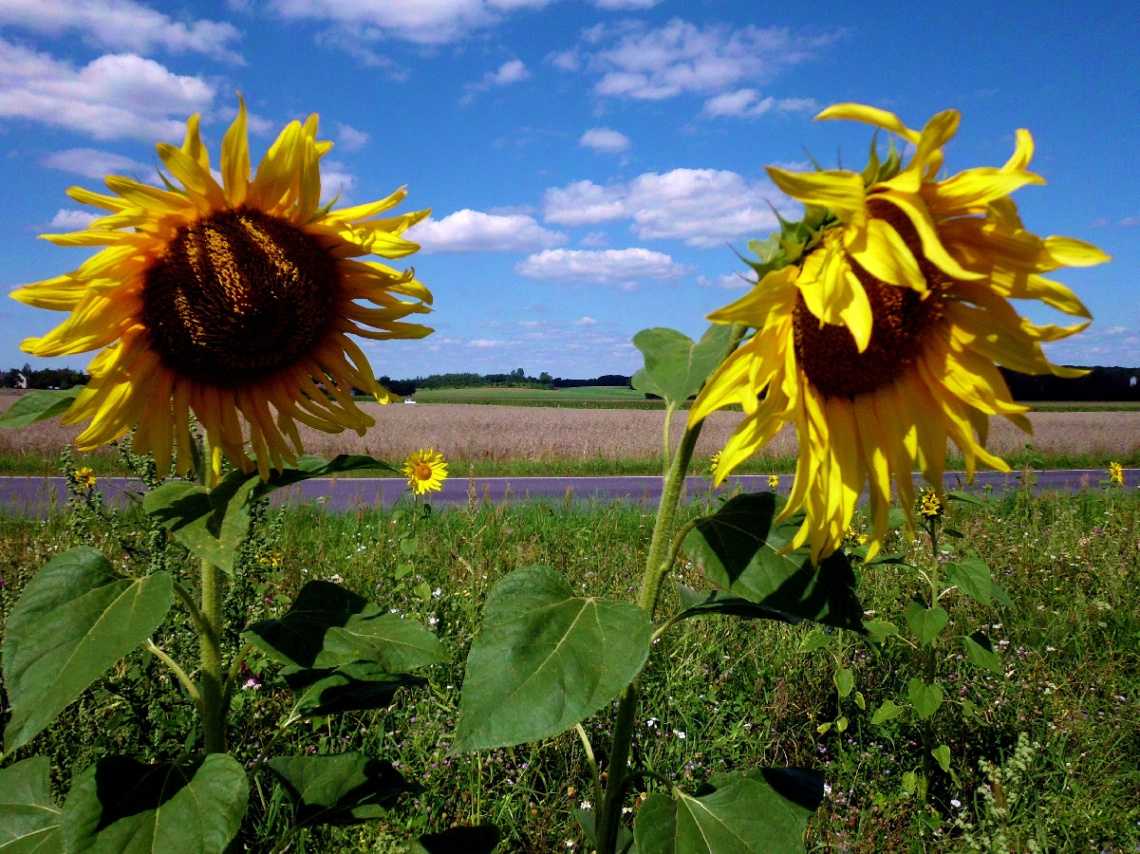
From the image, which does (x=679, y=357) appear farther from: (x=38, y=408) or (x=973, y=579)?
(x=973, y=579)

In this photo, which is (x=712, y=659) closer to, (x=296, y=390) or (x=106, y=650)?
(x=296, y=390)

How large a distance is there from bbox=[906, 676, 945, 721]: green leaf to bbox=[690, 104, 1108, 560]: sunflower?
181 centimetres

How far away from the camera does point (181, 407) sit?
1.45 metres

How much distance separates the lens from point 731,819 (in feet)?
4.05

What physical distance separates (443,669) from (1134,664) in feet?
11.4

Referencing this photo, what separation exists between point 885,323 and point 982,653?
2118 mm

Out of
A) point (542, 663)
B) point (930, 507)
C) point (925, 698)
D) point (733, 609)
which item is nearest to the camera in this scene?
point (542, 663)

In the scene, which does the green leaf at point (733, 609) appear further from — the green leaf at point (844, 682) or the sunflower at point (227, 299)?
the green leaf at point (844, 682)

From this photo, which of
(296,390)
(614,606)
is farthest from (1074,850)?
(296,390)

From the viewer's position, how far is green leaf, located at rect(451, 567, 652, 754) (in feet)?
3.08

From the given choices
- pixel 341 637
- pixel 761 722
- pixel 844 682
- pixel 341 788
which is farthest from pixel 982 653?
pixel 341 637

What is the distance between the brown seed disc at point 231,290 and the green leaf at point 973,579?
2470 millimetres

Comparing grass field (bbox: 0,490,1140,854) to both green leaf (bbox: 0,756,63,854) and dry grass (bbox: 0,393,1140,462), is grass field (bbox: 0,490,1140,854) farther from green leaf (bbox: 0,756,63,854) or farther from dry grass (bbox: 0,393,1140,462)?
dry grass (bbox: 0,393,1140,462)

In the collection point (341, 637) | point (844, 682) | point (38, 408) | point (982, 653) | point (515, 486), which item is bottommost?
point (515, 486)
